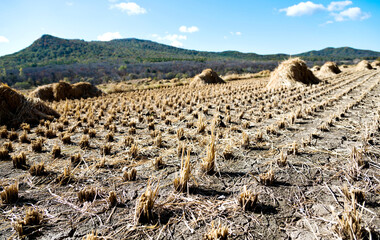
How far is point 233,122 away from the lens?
18.2 ft

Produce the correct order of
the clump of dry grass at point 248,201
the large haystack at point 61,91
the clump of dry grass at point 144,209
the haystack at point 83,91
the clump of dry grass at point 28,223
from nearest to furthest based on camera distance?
the clump of dry grass at point 28,223 < the clump of dry grass at point 144,209 < the clump of dry grass at point 248,201 < the large haystack at point 61,91 < the haystack at point 83,91

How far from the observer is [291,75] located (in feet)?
43.9

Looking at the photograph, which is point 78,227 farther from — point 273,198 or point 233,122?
point 233,122

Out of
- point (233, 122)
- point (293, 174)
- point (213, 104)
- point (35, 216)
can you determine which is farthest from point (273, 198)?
point (213, 104)

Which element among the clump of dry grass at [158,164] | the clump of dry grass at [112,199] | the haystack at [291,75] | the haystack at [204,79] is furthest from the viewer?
the haystack at [204,79]

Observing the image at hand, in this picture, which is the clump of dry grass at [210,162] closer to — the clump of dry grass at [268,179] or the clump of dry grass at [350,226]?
the clump of dry grass at [268,179]

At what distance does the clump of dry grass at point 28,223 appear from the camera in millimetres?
1688

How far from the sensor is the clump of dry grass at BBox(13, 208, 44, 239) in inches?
66.4

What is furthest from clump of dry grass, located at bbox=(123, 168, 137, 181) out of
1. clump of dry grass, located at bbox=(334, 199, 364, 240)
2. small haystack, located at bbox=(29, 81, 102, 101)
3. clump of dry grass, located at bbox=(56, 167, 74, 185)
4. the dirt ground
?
small haystack, located at bbox=(29, 81, 102, 101)

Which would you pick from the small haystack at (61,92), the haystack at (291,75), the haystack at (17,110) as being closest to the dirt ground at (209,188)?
the haystack at (17,110)

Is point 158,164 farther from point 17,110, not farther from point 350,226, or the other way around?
point 17,110

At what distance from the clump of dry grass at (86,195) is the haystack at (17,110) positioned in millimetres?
4974

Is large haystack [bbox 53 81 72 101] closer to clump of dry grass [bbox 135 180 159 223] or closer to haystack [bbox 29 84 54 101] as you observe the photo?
haystack [bbox 29 84 54 101]

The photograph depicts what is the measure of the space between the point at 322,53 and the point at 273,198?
9454 inches
